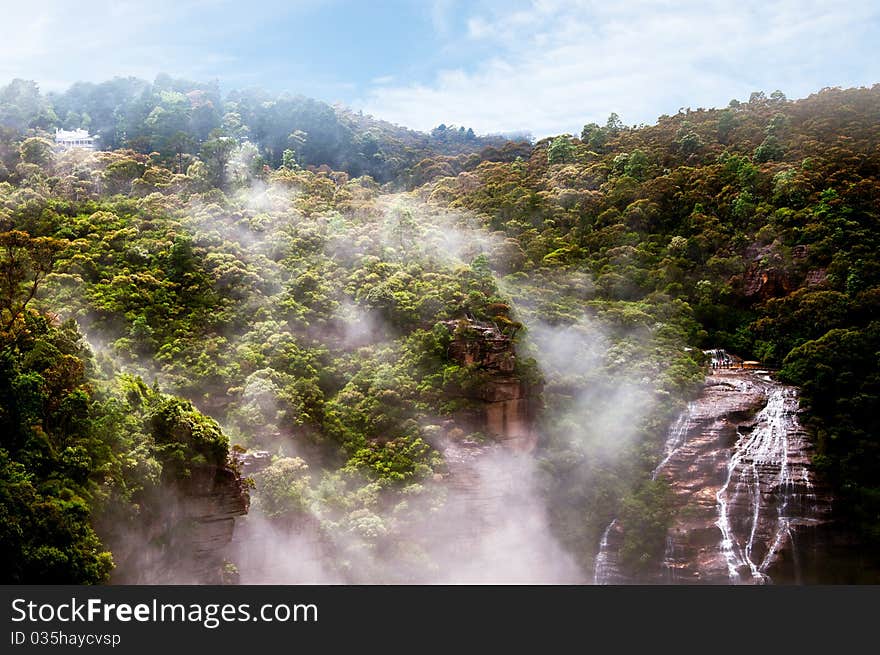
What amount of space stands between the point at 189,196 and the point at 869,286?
29.1 metres

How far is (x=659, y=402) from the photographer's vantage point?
25.7 meters

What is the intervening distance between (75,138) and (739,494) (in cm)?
5000

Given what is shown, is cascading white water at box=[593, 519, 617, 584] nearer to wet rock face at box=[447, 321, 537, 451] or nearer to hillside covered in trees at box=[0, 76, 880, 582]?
hillside covered in trees at box=[0, 76, 880, 582]

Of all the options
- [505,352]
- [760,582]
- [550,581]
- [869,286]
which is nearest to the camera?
[760,582]

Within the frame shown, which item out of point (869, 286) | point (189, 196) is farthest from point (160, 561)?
point (869, 286)

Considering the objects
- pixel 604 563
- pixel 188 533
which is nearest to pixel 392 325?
pixel 604 563

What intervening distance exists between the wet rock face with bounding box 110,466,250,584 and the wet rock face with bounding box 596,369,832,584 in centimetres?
1238

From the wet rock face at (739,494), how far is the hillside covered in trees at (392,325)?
2.40 feet

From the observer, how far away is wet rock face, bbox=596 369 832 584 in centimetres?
2217

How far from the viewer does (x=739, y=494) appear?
23531mm

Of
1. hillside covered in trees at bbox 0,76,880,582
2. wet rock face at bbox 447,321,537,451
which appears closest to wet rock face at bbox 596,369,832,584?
hillside covered in trees at bbox 0,76,880,582

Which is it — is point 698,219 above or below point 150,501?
above

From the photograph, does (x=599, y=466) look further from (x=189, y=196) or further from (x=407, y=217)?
(x=189, y=196)

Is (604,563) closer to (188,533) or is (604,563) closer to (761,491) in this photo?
(761,491)
